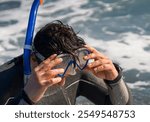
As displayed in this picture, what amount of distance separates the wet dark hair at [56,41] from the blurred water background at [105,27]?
6.39 ft

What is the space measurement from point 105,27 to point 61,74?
3.88 metres

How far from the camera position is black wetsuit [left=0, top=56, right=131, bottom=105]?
256 centimetres

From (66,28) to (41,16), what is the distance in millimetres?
4335

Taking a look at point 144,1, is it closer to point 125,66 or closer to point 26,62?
point 125,66

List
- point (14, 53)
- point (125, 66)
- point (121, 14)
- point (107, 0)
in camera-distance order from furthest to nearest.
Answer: point (107, 0), point (121, 14), point (14, 53), point (125, 66)

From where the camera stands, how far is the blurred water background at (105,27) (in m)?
4.99

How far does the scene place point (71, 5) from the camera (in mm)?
7004

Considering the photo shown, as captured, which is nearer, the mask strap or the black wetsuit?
the mask strap

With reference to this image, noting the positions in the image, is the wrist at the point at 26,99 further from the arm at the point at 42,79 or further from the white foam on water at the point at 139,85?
the white foam on water at the point at 139,85

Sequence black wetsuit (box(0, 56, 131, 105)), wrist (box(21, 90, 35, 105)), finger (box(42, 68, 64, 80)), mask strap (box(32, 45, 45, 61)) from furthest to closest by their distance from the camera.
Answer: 1. black wetsuit (box(0, 56, 131, 105))
2. mask strap (box(32, 45, 45, 61))
3. wrist (box(21, 90, 35, 105))
4. finger (box(42, 68, 64, 80))

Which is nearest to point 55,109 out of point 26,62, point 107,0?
point 26,62

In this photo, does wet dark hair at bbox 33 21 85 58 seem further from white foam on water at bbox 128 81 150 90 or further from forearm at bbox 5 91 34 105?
white foam on water at bbox 128 81 150 90

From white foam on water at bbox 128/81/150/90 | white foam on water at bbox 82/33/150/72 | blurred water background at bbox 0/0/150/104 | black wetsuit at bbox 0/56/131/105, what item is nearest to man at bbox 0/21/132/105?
black wetsuit at bbox 0/56/131/105

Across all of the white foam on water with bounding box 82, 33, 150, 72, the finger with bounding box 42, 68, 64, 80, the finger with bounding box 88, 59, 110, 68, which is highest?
the finger with bounding box 42, 68, 64, 80
